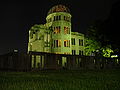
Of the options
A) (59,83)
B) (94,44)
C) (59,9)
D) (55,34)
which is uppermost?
(59,9)

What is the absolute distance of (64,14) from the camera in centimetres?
4025

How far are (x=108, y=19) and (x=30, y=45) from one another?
23852 millimetres

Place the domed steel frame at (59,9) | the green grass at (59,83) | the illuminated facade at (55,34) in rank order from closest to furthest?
the green grass at (59,83), the illuminated facade at (55,34), the domed steel frame at (59,9)

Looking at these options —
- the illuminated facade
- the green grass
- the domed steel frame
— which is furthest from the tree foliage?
the green grass

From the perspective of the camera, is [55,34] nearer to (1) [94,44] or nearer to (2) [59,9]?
(2) [59,9]

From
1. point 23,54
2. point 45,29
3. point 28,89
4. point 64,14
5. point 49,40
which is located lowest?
point 28,89

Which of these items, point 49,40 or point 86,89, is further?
point 49,40

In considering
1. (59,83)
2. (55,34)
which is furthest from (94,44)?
(59,83)

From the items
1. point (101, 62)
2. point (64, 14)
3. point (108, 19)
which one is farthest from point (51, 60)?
point (64, 14)

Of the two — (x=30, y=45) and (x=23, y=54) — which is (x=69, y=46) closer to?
(x=30, y=45)

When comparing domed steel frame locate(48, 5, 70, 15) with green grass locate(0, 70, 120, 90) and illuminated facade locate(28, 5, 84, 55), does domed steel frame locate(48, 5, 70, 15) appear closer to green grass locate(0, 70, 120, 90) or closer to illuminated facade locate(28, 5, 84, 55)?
illuminated facade locate(28, 5, 84, 55)

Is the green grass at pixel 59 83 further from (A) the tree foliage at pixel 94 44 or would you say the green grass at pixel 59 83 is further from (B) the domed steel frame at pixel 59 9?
(B) the domed steel frame at pixel 59 9

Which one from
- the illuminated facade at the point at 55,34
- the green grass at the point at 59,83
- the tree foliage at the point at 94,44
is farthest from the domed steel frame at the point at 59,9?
the green grass at the point at 59,83

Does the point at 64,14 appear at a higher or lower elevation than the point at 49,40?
higher
